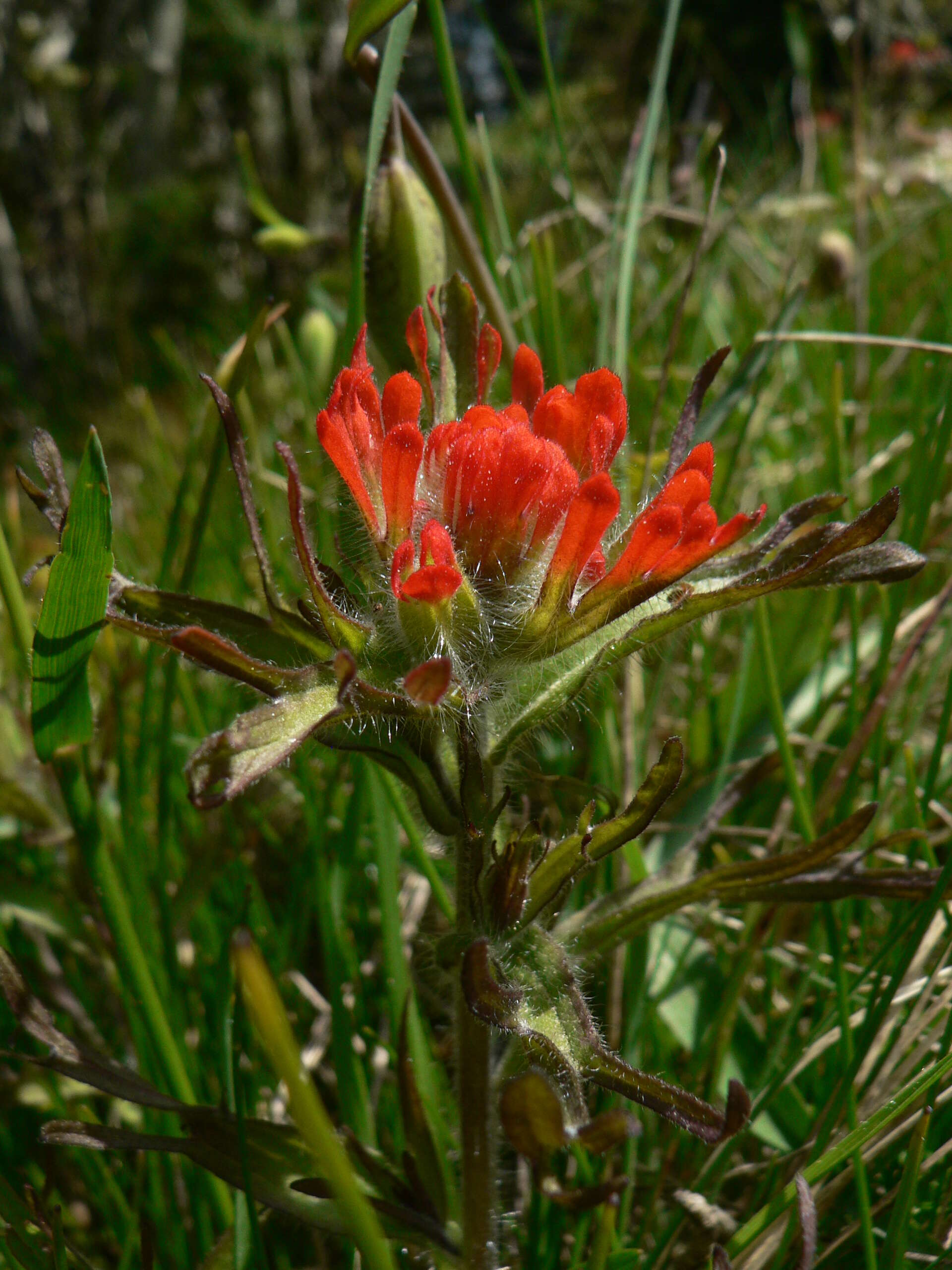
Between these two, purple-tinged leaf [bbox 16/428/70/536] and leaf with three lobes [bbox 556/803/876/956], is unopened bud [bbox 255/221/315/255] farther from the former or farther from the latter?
leaf with three lobes [bbox 556/803/876/956]

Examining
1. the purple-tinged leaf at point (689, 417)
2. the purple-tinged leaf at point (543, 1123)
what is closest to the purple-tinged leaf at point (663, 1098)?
the purple-tinged leaf at point (543, 1123)

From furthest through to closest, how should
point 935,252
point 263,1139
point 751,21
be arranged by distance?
point 751,21, point 935,252, point 263,1139

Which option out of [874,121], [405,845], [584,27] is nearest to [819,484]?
[405,845]

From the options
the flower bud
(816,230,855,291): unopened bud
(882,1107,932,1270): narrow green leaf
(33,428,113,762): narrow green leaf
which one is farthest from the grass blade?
(816,230,855,291): unopened bud

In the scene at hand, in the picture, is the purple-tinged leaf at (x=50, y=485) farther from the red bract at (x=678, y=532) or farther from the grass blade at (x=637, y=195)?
the grass blade at (x=637, y=195)

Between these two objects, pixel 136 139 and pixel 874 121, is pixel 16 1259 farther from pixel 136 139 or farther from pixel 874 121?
pixel 136 139

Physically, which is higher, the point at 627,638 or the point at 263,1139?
the point at 627,638

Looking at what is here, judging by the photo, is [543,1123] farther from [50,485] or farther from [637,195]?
[637,195]
